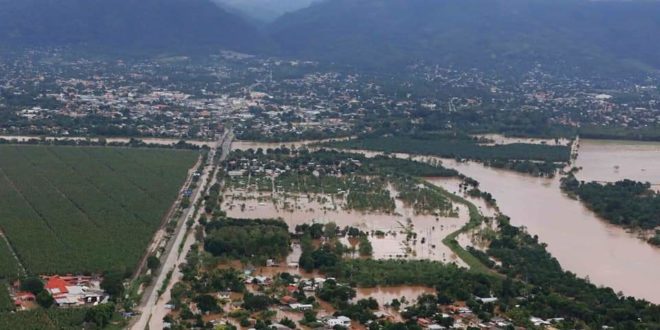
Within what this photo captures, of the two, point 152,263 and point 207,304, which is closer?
point 207,304

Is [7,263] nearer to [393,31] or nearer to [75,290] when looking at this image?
[75,290]

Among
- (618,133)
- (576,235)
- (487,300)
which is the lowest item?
(487,300)

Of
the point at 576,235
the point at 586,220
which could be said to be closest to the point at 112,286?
the point at 576,235

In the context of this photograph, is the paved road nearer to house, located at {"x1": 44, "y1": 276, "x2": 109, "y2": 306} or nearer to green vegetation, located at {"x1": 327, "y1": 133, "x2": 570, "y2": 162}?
house, located at {"x1": 44, "y1": 276, "x2": 109, "y2": 306}

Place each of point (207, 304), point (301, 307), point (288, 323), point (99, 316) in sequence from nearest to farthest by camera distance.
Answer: point (99, 316), point (288, 323), point (207, 304), point (301, 307)

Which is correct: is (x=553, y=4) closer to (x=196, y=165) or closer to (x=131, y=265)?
(x=196, y=165)

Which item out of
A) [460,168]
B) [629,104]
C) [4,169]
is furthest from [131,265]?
A: [629,104]

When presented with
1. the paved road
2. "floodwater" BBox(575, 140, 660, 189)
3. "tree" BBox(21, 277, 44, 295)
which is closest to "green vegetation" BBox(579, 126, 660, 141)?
"floodwater" BBox(575, 140, 660, 189)
